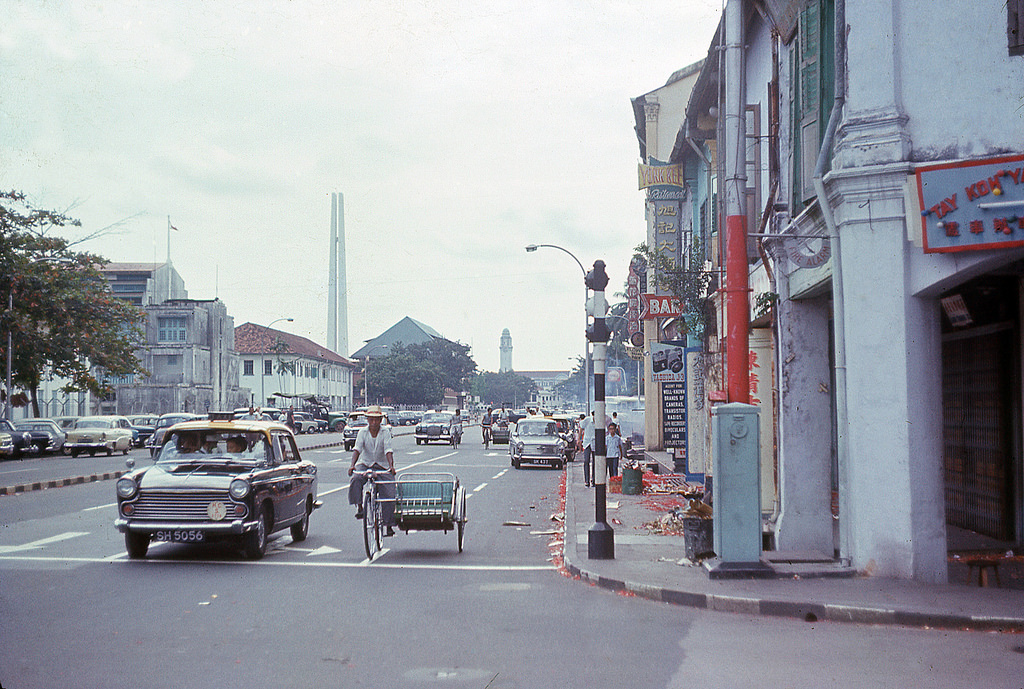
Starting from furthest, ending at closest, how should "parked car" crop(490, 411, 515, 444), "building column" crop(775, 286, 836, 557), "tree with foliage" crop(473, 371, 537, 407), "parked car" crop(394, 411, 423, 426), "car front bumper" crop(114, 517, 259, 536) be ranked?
1. "tree with foliage" crop(473, 371, 537, 407)
2. "parked car" crop(394, 411, 423, 426)
3. "parked car" crop(490, 411, 515, 444)
4. "building column" crop(775, 286, 836, 557)
5. "car front bumper" crop(114, 517, 259, 536)

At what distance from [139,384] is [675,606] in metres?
69.5

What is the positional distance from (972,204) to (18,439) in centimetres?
3459

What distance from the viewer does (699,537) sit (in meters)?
10.9

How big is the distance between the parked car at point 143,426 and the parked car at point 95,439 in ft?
10.6

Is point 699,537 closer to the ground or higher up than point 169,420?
closer to the ground

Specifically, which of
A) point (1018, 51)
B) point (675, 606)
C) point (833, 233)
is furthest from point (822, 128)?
point (675, 606)

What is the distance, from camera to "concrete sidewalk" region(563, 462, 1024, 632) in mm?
8016

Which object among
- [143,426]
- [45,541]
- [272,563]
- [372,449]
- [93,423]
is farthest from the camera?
[143,426]

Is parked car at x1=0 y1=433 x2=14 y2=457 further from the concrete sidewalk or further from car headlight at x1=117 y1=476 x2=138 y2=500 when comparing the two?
the concrete sidewalk

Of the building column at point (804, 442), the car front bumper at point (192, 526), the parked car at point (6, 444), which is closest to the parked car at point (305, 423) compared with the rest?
the parked car at point (6, 444)

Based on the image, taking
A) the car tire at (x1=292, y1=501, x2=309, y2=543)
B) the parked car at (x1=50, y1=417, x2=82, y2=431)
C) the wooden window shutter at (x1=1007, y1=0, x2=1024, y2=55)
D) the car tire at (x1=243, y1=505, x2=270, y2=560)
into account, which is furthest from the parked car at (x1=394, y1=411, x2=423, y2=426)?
the wooden window shutter at (x1=1007, y1=0, x2=1024, y2=55)

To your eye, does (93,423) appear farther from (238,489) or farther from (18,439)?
(238,489)

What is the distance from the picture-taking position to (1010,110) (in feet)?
30.1

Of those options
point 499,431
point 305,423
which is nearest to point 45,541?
point 499,431
